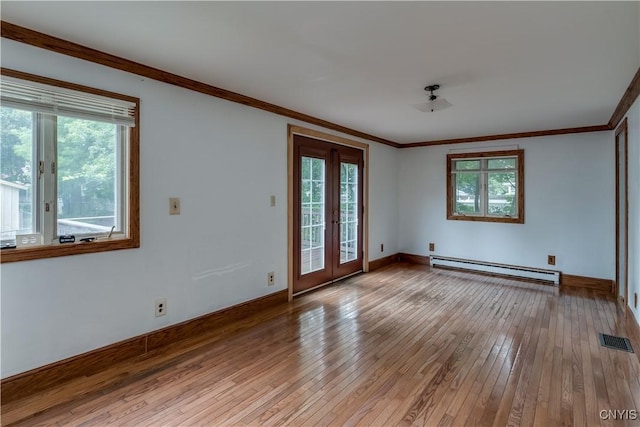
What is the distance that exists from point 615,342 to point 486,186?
3042mm

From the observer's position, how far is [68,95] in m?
2.29

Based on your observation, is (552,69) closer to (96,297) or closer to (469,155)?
(469,155)

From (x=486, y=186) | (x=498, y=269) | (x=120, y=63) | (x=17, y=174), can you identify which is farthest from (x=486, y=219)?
(x=17, y=174)

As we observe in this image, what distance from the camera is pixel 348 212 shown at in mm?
5250

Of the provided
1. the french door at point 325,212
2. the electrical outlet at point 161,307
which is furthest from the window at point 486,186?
the electrical outlet at point 161,307

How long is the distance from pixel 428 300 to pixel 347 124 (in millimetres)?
2515

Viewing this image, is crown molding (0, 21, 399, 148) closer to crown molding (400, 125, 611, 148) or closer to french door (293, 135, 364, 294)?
french door (293, 135, 364, 294)

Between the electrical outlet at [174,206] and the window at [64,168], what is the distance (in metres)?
0.29

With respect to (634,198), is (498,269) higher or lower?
lower

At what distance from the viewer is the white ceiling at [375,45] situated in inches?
72.6

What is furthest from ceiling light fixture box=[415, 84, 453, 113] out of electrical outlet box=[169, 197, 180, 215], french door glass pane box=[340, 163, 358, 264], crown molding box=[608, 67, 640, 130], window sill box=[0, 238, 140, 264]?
window sill box=[0, 238, 140, 264]

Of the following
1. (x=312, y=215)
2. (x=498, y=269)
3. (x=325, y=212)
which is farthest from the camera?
(x=498, y=269)

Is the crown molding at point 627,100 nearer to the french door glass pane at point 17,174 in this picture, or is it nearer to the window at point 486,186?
the window at point 486,186

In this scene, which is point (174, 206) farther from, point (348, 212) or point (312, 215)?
point (348, 212)
